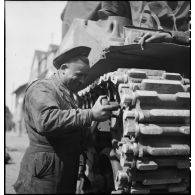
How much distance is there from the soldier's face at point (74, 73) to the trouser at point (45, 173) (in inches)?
27.3

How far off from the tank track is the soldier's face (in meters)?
0.36

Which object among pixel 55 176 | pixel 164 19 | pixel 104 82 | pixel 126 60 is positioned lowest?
pixel 55 176

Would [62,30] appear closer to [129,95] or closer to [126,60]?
[126,60]

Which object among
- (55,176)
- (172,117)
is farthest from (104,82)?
(55,176)

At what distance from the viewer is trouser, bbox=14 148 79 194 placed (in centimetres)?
242

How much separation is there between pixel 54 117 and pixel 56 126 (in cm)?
8

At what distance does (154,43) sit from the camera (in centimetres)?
240

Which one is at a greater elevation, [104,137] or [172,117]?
[172,117]

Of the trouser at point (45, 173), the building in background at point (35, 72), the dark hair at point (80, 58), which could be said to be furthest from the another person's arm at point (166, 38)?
the building in background at point (35, 72)

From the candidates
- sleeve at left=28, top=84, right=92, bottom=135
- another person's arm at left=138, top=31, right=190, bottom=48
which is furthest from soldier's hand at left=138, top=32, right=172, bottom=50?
sleeve at left=28, top=84, right=92, bottom=135

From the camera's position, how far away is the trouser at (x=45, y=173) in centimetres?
242
